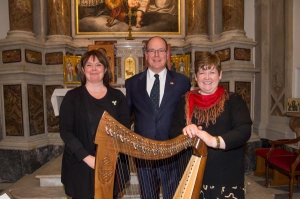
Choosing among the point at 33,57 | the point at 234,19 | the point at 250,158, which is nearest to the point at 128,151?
the point at 250,158

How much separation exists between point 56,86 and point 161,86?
13.6ft

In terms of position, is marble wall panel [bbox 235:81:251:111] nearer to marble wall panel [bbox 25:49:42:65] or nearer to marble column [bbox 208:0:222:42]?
marble column [bbox 208:0:222:42]

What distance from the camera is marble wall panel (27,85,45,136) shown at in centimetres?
579

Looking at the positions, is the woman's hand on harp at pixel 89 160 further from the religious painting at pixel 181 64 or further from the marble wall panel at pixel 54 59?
the marble wall panel at pixel 54 59

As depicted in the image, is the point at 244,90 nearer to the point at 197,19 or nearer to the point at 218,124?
the point at 197,19

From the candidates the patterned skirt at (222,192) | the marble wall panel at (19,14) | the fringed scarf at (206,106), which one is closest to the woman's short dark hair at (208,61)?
the fringed scarf at (206,106)

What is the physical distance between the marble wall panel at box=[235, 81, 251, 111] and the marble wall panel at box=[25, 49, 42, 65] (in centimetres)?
428

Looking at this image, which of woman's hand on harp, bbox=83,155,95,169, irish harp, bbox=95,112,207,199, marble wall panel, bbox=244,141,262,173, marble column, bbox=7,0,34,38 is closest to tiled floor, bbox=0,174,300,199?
marble wall panel, bbox=244,141,262,173

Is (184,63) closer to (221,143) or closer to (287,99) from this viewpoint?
(287,99)

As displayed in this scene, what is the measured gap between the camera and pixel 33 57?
19.6 feet

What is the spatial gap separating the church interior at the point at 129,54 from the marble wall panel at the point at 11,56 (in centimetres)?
2

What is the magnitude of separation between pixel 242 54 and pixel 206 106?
4.47 m

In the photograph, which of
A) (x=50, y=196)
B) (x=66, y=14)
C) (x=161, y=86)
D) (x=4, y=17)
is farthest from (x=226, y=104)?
(x=4, y=17)

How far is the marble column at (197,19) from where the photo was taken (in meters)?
6.66
